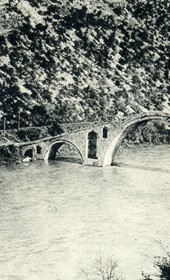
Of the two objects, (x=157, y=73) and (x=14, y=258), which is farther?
(x=157, y=73)

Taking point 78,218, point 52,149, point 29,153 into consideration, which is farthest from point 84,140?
point 78,218

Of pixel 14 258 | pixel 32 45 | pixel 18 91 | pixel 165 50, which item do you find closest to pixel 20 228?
pixel 14 258

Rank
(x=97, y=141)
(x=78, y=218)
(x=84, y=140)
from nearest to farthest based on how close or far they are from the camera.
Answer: (x=78, y=218) < (x=97, y=141) < (x=84, y=140)

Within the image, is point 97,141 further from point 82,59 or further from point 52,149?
point 82,59

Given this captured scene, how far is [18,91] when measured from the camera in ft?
259

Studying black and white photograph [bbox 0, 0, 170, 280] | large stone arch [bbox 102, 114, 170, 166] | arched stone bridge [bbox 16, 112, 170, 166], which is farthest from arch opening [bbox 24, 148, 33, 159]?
large stone arch [bbox 102, 114, 170, 166]

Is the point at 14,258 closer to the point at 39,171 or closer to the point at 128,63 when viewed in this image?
the point at 39,171

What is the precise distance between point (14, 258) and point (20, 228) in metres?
5.18

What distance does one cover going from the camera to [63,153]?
71062 millimetres

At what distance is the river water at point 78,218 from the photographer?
30891 mm

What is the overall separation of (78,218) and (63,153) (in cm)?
3212

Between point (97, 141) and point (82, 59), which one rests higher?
point (82, 59)

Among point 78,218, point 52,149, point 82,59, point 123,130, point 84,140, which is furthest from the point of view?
point 82,59

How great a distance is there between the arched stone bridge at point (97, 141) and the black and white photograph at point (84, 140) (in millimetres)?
115
